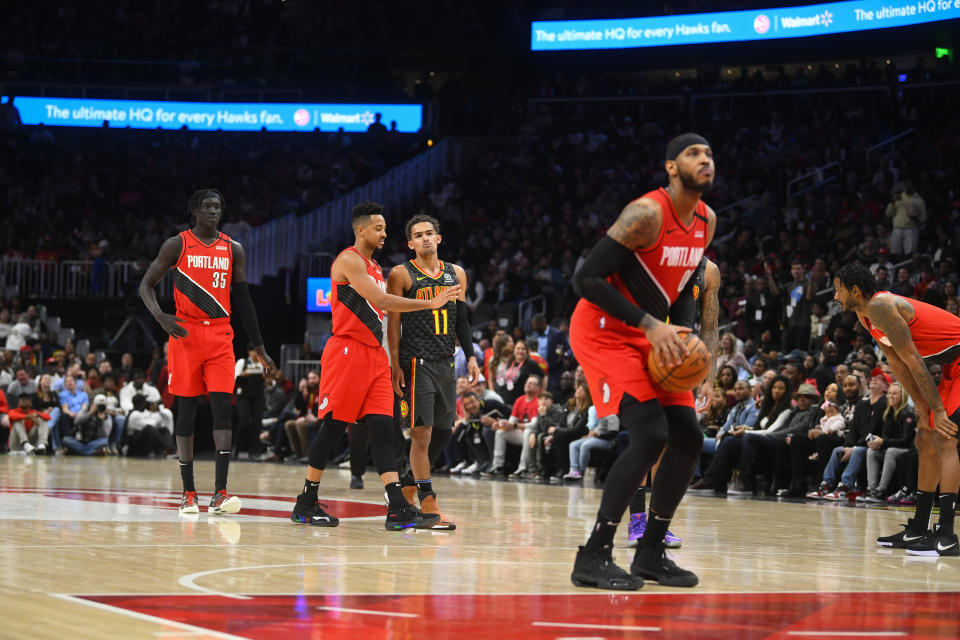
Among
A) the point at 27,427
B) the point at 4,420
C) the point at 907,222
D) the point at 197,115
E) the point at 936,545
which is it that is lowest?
the point at 936,545

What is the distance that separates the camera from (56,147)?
97.4ft

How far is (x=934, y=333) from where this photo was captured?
716cm

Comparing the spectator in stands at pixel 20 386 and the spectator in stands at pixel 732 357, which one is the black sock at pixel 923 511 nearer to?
the spectator in stands at pixel 732 357

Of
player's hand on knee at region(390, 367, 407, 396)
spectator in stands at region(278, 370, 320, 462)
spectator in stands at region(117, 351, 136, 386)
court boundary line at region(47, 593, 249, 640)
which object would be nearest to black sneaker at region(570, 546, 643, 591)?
court boundary line at region(47, 593, 249, 640)

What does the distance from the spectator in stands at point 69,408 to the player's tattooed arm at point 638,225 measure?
14.8 metres

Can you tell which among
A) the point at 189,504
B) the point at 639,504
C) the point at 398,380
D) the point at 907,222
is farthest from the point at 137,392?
the point at 639,504

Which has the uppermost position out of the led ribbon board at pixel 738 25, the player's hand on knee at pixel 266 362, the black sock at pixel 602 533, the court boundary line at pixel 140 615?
the led ribbon board at pixel 738 25

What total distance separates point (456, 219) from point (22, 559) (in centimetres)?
2043

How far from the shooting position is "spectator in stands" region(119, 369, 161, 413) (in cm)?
1842

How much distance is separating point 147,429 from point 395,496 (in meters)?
11.2

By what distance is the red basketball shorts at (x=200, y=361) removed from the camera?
858cm

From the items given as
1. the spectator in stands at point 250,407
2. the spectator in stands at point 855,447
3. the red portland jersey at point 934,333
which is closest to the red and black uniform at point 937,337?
the red portland jersey at point 934,333

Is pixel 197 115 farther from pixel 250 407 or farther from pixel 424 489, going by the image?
pixel 424 489

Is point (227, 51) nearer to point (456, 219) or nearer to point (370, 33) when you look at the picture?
point (370, 33)
